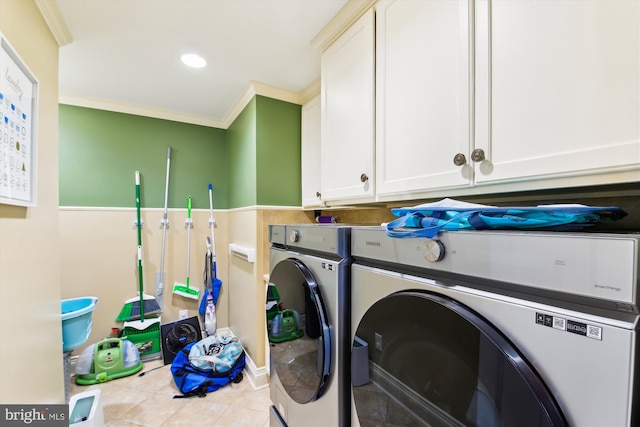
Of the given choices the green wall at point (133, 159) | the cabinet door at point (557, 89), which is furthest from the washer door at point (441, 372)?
the green wall at point (133, 159)

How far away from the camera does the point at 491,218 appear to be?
55 cm

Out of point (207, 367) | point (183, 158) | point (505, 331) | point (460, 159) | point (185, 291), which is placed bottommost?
point (207, 367)

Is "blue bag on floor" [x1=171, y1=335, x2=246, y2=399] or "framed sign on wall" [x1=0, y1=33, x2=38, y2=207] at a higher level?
"framed sign on wall" [x1=0, y1=33, x2=38, y2=207]

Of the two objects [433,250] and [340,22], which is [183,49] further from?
[433,250]

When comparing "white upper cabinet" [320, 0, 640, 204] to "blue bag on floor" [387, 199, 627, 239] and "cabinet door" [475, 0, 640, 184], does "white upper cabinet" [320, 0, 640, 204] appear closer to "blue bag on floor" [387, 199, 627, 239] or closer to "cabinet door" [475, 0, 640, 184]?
"cabinet door" [475, 0, 640, 184]

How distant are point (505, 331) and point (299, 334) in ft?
2.50

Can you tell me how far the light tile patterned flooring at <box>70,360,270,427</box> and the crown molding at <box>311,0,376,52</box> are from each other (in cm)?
236

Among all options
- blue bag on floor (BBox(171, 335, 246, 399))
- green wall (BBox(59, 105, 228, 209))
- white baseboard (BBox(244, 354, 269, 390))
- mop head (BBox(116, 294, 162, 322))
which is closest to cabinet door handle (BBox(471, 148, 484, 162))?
white baseboard (BBox(244, 354, 269, 390))

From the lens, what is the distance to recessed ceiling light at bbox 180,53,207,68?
1.75 meters

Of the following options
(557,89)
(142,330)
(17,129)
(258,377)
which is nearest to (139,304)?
(142,330)

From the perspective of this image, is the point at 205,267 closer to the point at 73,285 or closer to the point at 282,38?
the point at 73,285

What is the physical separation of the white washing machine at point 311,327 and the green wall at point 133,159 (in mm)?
1940

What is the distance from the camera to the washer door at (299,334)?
2.83 feet

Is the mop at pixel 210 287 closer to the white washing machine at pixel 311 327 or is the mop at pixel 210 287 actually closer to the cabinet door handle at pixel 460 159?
the white washing machine at pixel 311 327
